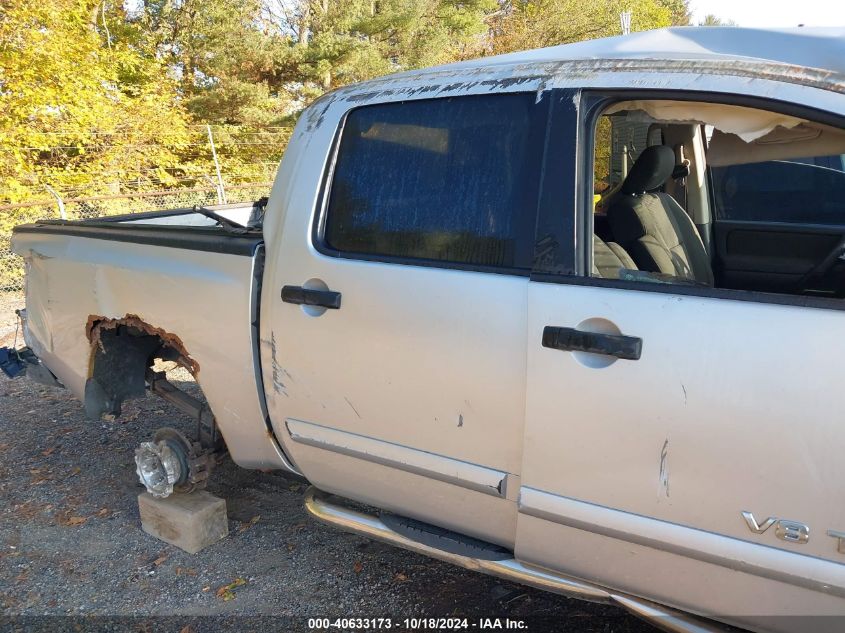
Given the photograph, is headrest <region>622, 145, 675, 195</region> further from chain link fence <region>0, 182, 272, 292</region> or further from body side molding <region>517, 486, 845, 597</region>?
chain link fence <region>0, 182, 272, 292</region>

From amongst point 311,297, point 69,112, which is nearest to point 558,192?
point 311,297

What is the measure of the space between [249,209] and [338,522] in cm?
261

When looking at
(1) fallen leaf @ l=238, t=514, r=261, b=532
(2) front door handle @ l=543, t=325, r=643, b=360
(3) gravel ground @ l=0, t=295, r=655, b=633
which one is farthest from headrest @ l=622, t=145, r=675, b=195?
(1) fallen leaf @ l=238, t=514, r=261, b=532

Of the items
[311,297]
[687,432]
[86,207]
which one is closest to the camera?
[687,432]

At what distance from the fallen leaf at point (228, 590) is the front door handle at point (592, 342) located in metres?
1.89

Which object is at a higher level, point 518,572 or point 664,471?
point 664,471

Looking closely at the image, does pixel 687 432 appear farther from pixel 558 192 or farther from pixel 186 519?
pixel 186 519

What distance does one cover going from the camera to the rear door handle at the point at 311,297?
2389 mm

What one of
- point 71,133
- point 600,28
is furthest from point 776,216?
point 600,28

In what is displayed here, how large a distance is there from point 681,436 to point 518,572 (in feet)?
2.40

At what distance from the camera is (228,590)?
2.98 m

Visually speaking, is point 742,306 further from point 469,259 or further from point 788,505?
point 469,259

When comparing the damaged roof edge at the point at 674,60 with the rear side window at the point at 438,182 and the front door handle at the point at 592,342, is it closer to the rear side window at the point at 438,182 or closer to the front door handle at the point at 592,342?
the rear side window at the point at 438,182

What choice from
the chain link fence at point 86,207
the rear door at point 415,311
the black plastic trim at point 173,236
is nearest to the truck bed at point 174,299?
the black plastic trim at point 173,236
